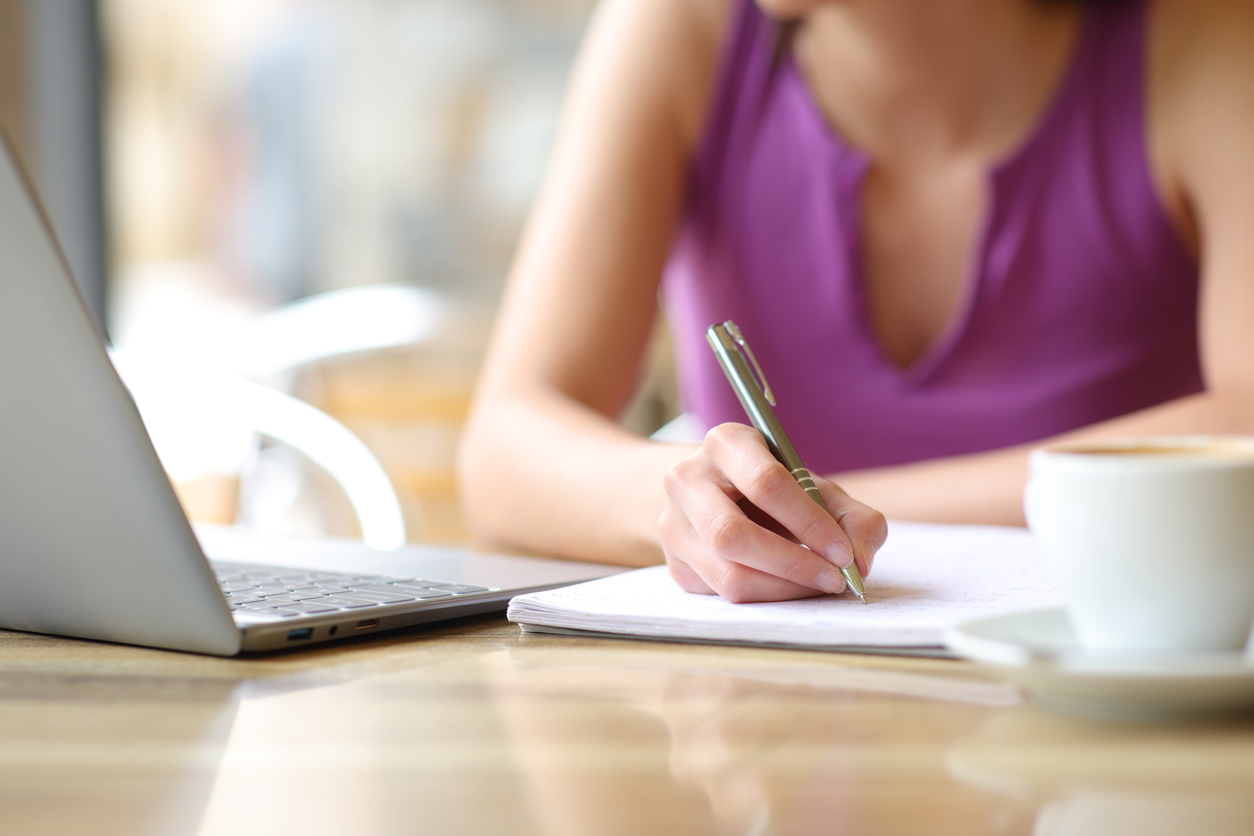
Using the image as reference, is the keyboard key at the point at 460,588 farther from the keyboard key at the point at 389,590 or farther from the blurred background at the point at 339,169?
A: the blurred background at the point at 339,169

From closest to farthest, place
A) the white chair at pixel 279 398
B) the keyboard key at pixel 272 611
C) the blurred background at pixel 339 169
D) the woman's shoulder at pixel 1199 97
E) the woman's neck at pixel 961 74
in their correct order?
1. the keyboard key at pixel 272 611
2. the woman's shoulder at pixel 1199 97
3. the woman's neck at pixel 961 74
4. the white chair at pixel 279 398
5. the blurred background at pixel 339 169

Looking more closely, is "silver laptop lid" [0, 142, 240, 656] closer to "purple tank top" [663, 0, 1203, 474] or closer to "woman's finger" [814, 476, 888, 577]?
"woman's finger" [814, 476, 888, 577]

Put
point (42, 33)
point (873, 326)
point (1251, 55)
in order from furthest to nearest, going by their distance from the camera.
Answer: point (42, 33)
point (873, 326)
point (1251, 55)

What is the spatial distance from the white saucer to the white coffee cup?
0.01 m

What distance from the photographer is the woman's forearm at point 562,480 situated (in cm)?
71

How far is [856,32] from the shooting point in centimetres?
111

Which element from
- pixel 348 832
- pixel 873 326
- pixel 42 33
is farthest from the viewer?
pixel 42 33

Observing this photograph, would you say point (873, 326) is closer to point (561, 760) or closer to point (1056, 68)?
point (1056, 68)

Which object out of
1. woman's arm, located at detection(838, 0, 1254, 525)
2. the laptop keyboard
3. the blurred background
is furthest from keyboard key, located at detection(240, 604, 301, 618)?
the blurred background

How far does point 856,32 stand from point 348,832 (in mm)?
981

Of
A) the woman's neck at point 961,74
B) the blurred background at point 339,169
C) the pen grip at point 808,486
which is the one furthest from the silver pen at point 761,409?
the blurred background at point 339,169

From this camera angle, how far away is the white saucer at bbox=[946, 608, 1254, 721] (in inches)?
12.6

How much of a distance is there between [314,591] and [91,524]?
13 cm

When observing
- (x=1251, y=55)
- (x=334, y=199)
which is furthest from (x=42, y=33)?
(x=1251, y=55)
